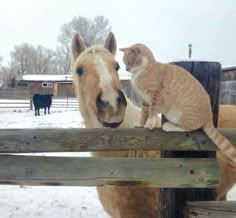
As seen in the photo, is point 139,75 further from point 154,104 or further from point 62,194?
point 62,194

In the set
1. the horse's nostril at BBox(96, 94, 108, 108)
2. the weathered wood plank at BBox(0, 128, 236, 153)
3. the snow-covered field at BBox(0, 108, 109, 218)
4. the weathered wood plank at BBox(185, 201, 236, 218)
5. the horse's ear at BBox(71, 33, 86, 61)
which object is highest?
the horse's ear at BBox(71, 33, 86, 61)

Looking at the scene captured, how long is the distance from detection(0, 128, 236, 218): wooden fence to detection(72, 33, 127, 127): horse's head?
38cm

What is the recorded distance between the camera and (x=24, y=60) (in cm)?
7375

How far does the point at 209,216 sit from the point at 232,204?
17 centimetres

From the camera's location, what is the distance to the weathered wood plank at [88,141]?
5.78 ft

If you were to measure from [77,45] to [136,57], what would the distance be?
108 cm

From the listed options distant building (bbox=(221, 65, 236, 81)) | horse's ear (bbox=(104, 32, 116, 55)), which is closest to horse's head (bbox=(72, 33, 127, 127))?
horse's ear (bbox=(104, 32, 116, 55))

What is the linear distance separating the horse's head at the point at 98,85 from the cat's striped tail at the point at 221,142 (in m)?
0.62

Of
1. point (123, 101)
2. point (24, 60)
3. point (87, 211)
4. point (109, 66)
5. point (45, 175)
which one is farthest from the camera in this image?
point (24, 60)

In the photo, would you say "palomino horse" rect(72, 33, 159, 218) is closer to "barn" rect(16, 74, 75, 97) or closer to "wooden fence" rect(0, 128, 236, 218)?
"wooden fence" rect(0, 128, 236, 218)

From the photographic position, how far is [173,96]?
1.90m

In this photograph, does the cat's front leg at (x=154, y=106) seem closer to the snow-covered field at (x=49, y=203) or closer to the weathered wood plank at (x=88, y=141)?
the weathered wood plank at (x=88, y=141)

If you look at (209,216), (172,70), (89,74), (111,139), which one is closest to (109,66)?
(89,74)

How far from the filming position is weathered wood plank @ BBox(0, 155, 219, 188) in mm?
1759
